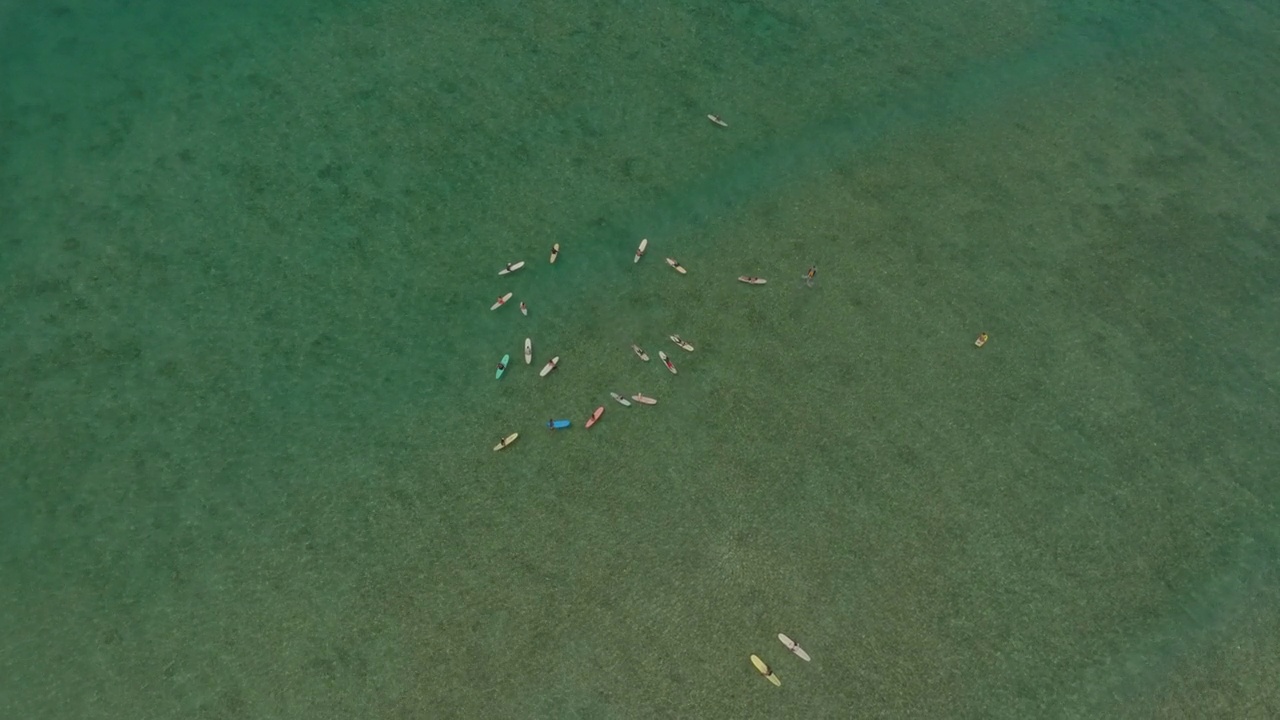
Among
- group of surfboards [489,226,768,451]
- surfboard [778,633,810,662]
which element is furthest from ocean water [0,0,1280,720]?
group of surfboards [489,226,768,451]

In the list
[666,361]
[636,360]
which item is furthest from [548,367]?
[666,361]

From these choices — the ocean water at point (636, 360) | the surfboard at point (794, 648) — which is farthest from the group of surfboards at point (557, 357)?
the surfboard at point (794, 648)

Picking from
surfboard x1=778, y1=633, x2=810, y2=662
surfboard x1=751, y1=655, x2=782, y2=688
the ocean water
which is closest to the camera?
surfboard x1=751, y1=655, x2=782, y2=688

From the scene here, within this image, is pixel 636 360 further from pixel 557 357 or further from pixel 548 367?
pixel 548 367

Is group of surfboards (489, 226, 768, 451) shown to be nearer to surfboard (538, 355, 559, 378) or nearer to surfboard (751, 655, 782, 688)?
surfboard (538, 355, 559, 378)

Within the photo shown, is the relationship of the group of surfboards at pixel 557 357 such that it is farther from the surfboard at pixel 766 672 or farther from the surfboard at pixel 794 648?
the surfboard at pixel 766 672

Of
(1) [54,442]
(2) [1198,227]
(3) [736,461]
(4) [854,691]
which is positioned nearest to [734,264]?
(3) [736,461]
